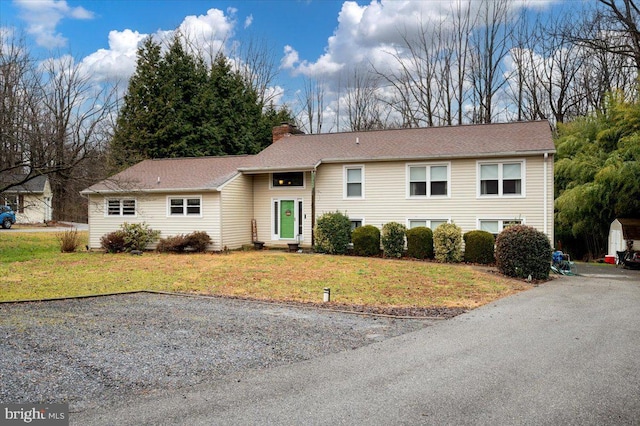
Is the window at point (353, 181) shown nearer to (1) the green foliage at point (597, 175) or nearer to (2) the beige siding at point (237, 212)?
(2) the beige siding at point (237, 212)

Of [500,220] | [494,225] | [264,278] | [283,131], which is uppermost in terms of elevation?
[283,131]

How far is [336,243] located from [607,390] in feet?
45.1

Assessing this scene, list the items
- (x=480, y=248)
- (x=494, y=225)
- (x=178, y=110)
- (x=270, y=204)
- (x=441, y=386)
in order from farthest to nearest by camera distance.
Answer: (x=178, y=110)
(x=270, y=204)
(x=494, y=225)
(x=480, y=248)
(x=441, y=386)

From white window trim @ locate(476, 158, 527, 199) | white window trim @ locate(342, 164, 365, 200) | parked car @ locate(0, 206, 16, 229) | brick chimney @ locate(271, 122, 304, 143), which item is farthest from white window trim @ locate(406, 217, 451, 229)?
parked car @ locate(0, 206, 16, 229)

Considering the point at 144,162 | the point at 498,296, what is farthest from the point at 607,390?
the point at 144,162

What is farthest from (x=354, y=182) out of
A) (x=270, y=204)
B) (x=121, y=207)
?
(x=121, y=207)

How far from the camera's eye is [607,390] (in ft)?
14.9

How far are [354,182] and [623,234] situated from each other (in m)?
9.86

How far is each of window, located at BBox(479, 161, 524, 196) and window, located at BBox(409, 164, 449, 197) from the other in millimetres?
1353

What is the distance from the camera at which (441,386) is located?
15.3ft

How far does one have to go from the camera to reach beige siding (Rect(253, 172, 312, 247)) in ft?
65.1

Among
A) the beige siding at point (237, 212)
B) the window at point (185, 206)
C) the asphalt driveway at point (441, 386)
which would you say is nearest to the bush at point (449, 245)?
the beige siding at point (237, 212)

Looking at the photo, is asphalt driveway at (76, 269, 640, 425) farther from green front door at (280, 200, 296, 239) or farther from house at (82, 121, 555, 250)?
green front door at (280, 200, 296, 239)

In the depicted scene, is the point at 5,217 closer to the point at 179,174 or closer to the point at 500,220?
the point at 179,174
